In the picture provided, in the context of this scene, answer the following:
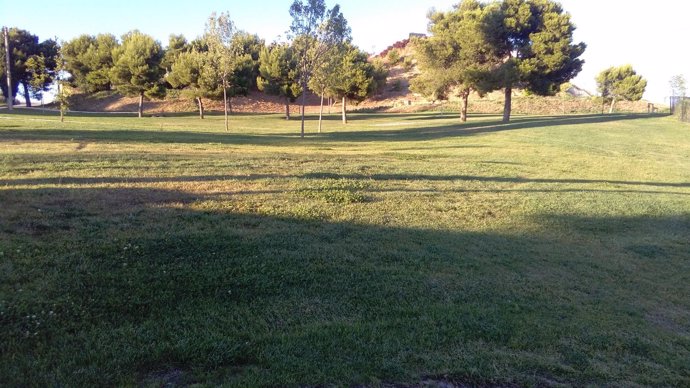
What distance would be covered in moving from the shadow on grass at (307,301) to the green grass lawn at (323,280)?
0.02 metres

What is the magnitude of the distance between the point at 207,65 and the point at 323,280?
96.3ft

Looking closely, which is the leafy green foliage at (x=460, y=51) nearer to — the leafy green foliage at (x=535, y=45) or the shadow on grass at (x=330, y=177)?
the leafy green foliage at (x=535, y=45)

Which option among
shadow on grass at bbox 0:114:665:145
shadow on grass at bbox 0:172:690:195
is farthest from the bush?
shadow on grass at bbox 0:172:690:195

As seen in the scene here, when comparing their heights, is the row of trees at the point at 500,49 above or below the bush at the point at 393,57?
below

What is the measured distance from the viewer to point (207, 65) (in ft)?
105

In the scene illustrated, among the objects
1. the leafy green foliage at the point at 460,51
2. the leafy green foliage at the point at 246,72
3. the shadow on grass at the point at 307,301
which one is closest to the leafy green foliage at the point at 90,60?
the leafy green foliage at the point at 246,72

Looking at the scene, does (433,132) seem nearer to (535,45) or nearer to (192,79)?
(535,45)

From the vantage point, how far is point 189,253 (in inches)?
223

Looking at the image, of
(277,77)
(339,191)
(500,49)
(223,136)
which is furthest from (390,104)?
(339,191)

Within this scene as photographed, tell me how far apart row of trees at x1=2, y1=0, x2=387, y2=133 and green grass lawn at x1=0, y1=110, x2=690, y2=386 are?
1795 centimetres

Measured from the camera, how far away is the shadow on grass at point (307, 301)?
357 centimetres

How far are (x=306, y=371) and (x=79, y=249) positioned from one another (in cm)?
333

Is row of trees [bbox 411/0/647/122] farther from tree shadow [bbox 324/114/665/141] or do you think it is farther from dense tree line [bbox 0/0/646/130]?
tree shadow [bbox 324/114/665/141]

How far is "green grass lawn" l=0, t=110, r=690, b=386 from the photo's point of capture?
3623mm
